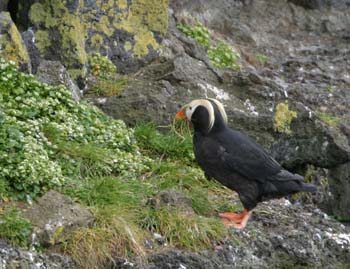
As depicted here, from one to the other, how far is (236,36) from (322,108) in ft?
8.57

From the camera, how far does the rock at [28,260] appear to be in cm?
565

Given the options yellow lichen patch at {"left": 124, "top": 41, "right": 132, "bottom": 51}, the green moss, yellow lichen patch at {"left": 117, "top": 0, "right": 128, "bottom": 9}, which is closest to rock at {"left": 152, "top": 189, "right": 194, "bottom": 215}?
the green moss

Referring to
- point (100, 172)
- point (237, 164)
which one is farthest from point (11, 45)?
point (237, 164)

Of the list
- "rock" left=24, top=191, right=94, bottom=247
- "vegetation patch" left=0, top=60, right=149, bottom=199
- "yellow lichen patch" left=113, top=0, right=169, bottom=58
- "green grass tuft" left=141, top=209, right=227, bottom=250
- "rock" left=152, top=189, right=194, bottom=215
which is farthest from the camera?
"yellow lichen patch" left=113, top=0, right=169, bottom=58

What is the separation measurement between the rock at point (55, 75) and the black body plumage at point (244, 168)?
5.58 ft

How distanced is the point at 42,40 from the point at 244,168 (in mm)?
2905

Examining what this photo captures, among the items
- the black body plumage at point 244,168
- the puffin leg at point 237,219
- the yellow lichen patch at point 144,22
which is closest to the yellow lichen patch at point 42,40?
the yellow lichen patch at point 144,22

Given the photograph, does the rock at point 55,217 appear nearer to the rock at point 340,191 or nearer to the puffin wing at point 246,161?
the puffin wing at point 246,161

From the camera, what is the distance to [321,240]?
22.4ft

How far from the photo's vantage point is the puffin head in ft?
22.0

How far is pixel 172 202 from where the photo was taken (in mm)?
6617

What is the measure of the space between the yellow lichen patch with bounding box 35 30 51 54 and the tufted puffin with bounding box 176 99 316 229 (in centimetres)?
236

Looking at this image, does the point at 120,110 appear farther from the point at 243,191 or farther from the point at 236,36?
the point at 236,36

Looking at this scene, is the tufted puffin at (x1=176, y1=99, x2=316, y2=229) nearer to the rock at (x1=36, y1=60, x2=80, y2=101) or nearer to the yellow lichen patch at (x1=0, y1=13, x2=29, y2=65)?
the rock at (x1=36, y1=60, x2=80, y2=101)
